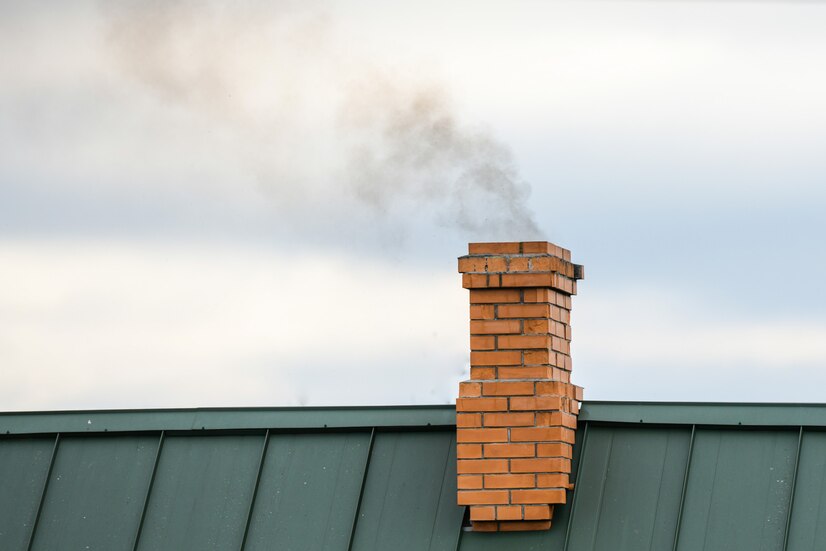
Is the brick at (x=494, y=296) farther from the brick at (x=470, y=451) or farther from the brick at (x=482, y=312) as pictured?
the brick at (x=470, y=451)

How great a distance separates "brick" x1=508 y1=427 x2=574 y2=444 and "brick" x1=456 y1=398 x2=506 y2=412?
170mm

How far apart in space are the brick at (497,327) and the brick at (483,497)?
100cm

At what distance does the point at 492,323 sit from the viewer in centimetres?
831

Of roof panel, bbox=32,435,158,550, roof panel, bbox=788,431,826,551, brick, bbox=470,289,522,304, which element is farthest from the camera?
roof panel, bbox=32,435,158,550

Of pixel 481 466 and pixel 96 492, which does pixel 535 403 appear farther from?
pixel 96 492

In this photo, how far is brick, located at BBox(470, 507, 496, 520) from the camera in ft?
26.6

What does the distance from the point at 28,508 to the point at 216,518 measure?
1475mm

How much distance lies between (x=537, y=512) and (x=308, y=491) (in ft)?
5.37

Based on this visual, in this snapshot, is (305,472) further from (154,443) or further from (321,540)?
(154,443)

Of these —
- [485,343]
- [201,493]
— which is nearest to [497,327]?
[485,343]

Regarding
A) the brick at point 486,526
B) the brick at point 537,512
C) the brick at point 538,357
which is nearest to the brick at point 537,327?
the brick at point 538,357

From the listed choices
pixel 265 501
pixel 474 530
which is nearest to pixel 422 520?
pixel 474 530

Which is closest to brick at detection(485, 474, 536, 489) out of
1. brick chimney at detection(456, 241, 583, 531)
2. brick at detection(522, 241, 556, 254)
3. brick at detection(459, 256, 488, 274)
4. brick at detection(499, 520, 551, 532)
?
brick chimney at detection(456, 241, 583, 531)

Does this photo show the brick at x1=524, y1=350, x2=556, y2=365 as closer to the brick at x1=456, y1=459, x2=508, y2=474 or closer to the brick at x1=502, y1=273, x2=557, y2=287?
the brick at x1=502, y1=273, x2=557, y2=287
